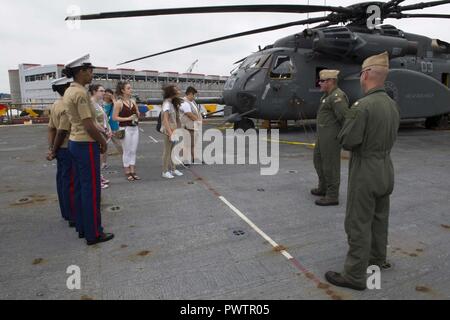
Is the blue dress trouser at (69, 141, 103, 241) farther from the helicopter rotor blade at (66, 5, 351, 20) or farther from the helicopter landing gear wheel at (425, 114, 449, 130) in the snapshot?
the helicopter landing gear wheel at (425, 114, 449, 130)

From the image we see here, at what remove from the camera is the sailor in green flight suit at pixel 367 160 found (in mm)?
2518

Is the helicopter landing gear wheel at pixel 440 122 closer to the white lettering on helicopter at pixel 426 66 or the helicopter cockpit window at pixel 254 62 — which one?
the white lettering on helicopter at pixel 426 66

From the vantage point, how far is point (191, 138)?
7.44 metres

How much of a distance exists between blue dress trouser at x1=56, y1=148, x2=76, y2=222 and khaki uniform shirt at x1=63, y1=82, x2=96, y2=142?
612 millimetres

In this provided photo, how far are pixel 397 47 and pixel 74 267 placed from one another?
445 inches

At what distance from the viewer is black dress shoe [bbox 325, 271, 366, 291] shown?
101 inches

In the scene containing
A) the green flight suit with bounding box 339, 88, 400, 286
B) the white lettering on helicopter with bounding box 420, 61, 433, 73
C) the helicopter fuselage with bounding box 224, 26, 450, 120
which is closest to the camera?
the green flight suit with bounding box 339, 88, 400, 286

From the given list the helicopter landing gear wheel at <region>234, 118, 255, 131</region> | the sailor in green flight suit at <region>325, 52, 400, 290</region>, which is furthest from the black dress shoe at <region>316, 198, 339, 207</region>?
the helicopter landing gear wheel at <region>234, 118, 255, 131</region>

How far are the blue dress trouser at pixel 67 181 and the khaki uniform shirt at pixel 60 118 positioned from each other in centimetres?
13

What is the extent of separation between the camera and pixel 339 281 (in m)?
2.61

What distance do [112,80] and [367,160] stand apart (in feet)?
249

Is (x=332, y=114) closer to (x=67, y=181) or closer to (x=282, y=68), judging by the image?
(x=67, y=181)

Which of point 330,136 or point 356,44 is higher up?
point 356,44

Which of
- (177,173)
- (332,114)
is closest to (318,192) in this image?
(332,114)
